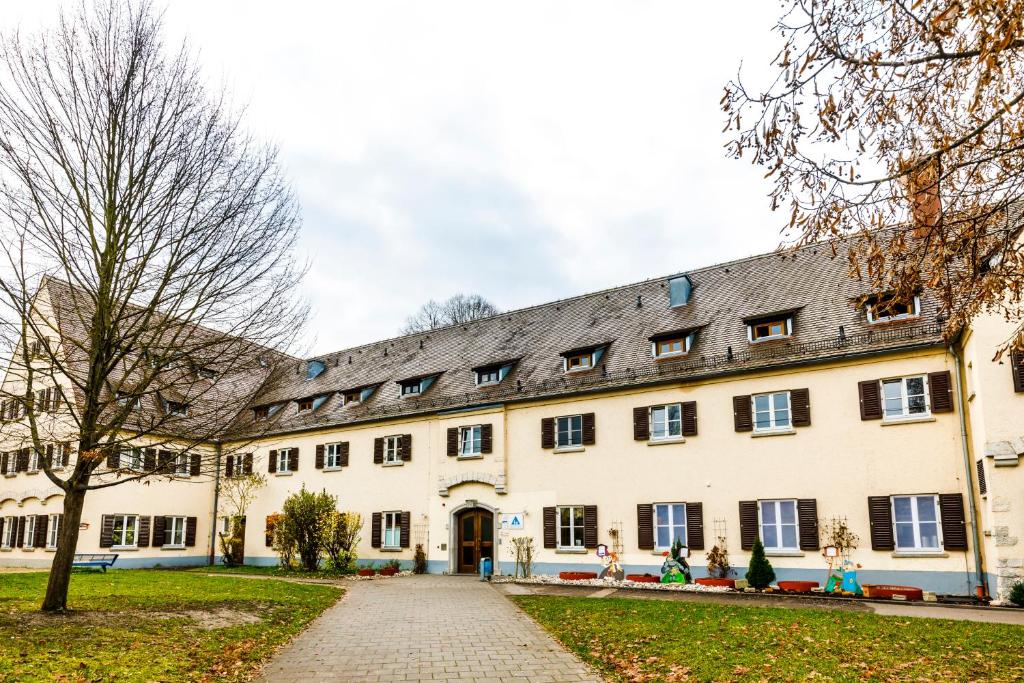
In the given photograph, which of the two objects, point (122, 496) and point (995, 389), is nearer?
point (995, 389)

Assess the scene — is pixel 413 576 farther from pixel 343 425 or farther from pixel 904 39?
pixel 904 39

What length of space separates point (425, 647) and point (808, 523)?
12191 mm

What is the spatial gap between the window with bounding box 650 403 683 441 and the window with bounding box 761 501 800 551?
321cm

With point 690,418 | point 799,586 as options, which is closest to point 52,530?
point 690,418

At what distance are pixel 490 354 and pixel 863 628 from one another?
18630mm

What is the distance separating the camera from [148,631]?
10.8 m

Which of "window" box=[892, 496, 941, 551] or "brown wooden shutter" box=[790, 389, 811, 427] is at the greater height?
"brown wooden shutter" box=[790, 389, 811, 427]

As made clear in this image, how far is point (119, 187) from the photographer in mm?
12531

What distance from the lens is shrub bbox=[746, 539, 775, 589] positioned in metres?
18.6

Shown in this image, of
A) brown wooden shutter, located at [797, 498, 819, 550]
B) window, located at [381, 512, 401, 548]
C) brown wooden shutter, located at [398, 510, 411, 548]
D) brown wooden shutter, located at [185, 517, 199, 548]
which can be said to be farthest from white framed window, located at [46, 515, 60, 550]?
brown wooden shutter, located at [797, 498, 819, 550]

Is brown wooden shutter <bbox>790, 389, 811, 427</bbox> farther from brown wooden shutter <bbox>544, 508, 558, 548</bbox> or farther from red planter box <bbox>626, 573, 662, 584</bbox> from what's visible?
brown wooden shutter <bbox>544, 508, 558, 548</bbox>

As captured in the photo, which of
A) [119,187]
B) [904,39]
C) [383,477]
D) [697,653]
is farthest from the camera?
[383,477]

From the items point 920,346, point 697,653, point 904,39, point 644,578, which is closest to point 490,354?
point 644,578

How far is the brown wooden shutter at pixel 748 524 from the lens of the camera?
64.5 ft
